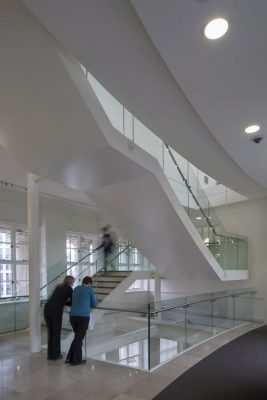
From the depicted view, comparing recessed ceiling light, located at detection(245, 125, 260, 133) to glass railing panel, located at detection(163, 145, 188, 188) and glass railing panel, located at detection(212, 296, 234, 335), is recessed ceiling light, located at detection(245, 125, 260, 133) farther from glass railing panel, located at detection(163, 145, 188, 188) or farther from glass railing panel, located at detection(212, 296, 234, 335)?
glass railing panel, located at detection(212, 296, 234, 335)

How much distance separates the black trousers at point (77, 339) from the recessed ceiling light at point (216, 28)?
14.5ft

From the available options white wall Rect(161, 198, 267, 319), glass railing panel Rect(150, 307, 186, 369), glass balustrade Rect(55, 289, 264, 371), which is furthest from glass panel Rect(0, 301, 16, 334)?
white wall Rect(161, 198, 267, 319)

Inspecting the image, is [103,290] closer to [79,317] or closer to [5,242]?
[79,317]

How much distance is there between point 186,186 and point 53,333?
4.19m

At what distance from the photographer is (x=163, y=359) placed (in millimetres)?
5141

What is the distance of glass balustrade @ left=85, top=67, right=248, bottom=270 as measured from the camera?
193 inches

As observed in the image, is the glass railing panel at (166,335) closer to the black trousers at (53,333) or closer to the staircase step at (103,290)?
the black trousers at (53,333)

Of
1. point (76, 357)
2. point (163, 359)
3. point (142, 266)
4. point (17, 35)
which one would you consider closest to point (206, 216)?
point (142, 266)

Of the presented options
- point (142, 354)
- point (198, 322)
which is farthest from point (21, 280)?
point (142, 354)

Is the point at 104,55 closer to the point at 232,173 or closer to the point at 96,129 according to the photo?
the point at 96,129

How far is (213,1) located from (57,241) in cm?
959

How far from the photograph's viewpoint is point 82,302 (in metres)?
5.08

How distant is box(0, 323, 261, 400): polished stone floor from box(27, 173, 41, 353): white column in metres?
0.32

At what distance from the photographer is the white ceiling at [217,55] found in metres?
2.38
